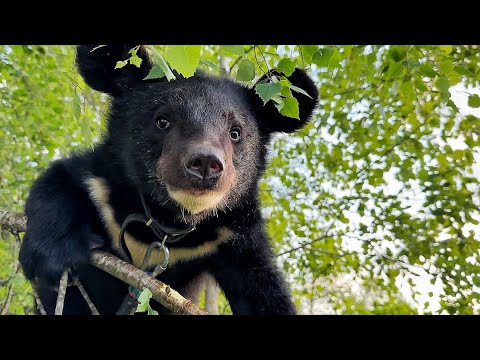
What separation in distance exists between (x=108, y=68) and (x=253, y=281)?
1.51 meters

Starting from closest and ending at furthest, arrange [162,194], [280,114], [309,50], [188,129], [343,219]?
[309,50]
[188,129]
[162,194]
[280,114]
[343,219]

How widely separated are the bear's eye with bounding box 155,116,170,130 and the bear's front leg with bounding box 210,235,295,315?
2.77 feet

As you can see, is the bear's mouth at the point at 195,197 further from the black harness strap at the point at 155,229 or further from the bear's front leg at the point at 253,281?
the bear's front leg at the point at 253,281

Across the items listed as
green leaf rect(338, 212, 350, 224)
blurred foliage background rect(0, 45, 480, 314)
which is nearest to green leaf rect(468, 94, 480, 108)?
blurred foliage background rect(0, 45, 480, 314)

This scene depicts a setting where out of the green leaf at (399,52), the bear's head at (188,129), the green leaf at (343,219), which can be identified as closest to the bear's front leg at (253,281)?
the bear's head at (188,129)

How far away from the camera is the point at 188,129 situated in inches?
106

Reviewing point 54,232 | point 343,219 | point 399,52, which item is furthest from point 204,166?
point 343,219

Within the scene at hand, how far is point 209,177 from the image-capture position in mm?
2436

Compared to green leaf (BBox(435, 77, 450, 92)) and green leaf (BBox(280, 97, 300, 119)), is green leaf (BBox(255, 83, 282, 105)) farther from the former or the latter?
green leaf (BBox(435, 77, 450, 92))

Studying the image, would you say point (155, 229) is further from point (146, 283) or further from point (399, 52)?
point (399, 52)

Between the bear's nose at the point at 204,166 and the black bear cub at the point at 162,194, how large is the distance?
5 centimetres

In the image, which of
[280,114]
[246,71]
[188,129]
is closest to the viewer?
[246,71]

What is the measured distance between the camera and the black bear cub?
2684 millimetres

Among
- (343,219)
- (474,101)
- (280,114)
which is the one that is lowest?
(343,219)
